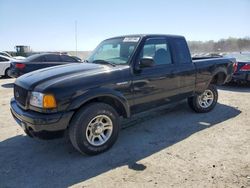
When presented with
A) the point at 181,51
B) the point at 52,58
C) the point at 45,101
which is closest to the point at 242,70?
the point at 181,51

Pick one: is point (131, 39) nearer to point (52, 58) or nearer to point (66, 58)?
point (52, 58)

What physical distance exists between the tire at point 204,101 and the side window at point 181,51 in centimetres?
109

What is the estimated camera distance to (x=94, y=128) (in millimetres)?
Answer: 4090

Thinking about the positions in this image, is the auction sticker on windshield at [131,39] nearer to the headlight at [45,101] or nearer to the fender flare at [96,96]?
the fender flare at [96,96]

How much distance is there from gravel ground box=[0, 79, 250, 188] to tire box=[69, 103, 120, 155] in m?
0.17

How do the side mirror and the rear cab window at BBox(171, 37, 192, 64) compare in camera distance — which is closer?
the side mirror

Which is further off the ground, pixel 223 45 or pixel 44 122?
pixel 223 45

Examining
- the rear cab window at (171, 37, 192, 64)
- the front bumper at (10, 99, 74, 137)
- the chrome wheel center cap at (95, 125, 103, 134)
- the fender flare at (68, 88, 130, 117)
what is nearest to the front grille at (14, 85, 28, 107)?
the front bumper at (10, 99, 74, 137)

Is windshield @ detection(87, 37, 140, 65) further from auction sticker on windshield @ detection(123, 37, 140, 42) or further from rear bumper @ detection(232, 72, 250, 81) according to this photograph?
rear bumper @ detection(232, 72, 250, 81)

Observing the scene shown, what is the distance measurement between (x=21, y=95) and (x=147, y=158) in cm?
224

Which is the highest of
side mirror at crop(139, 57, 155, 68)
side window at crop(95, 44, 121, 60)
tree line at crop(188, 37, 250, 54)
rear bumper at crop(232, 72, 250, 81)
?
tree line at crop(188, 37, 250, 54)

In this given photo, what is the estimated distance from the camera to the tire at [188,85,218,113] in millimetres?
6212

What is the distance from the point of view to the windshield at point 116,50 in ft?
15.4

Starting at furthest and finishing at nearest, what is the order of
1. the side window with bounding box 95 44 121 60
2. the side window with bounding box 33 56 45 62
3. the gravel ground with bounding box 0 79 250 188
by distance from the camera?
the side window with bounding box 33 56 45 62 < the side window with bounding box 95 44 121 60 < the gravel ground with bounding box 0 79 250 188
